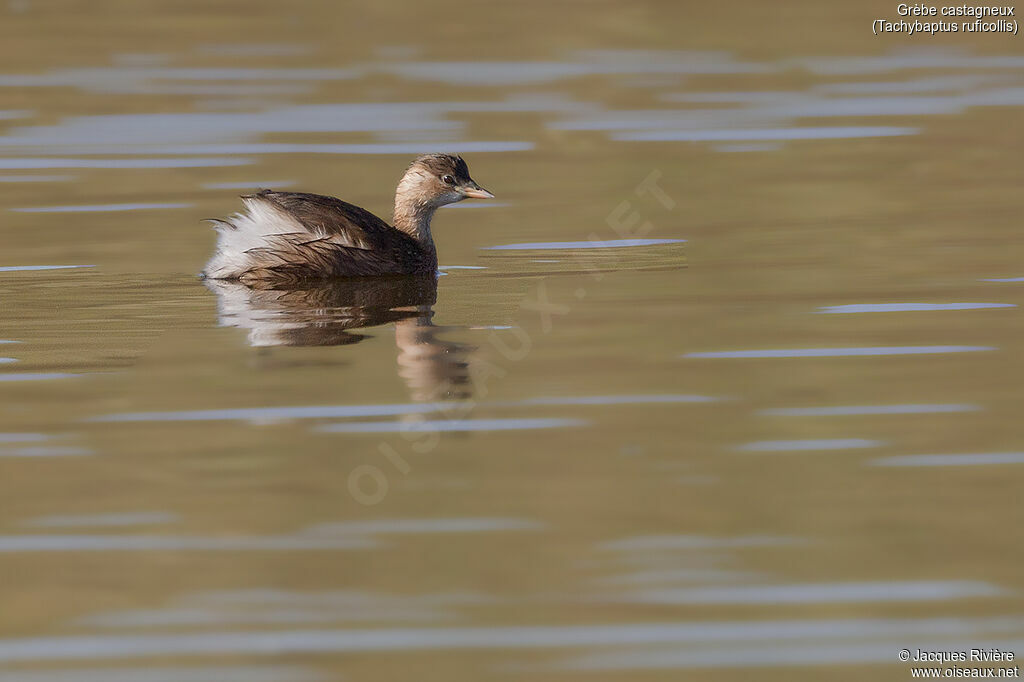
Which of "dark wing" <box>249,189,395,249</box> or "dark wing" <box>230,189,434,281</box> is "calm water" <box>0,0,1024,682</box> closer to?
"dark wing" <box>230,189,434,281</box>

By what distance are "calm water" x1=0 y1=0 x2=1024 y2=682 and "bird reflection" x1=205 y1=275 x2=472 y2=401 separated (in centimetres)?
4

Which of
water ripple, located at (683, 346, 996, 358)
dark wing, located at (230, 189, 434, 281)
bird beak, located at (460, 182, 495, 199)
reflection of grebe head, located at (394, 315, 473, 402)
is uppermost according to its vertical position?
bird beak, located at (460, 182, 495, 199)

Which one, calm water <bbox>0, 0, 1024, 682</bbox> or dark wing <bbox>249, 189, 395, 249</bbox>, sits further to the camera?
dark wing <bbox>249, 189, 395, 249</bbox>


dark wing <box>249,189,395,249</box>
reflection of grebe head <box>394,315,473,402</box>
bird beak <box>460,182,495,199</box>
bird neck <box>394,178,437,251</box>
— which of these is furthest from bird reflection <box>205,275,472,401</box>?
bird beak <box>460,182,495,199</box>

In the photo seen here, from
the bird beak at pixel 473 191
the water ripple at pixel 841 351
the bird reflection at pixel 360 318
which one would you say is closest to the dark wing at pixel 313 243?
the bird reflection at pixel 360 318

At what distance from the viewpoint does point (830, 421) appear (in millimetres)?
7391

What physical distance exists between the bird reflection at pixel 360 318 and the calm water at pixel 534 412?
0.14 feet

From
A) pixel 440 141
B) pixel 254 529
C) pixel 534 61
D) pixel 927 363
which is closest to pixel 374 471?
pixel 254 529

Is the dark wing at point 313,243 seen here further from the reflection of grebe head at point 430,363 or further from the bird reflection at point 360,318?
the reflection of grebe head at point 430,363

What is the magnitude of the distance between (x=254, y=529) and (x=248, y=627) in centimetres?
85

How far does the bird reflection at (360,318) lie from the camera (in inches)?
330

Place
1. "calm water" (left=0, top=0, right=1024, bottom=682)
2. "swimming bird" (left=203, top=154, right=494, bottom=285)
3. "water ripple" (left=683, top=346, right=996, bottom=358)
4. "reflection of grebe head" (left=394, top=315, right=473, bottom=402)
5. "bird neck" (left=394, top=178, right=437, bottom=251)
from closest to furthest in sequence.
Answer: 1. "calm water" (left=0, top=0, right=1024, bottom=682)
2. "reflection of grebe head" (left=394, top=315, right=473, bottom=402)
3. "water ripple" (left=683, top=346, right=996, bottom=358)
4. "swimming bird" (left=203, top=154, right=494, bottom=285)
5. "bird neck" (left=394, top=178, right=437, bottom=251)

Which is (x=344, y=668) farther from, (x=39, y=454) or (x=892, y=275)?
(x=892, y=275)

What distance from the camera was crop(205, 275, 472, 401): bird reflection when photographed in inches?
330
